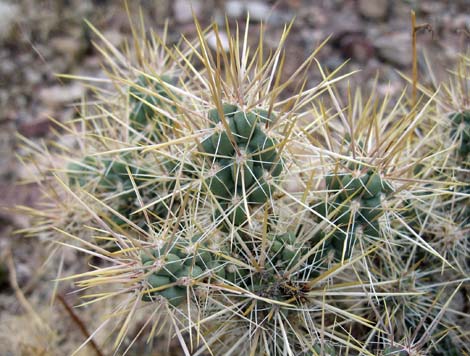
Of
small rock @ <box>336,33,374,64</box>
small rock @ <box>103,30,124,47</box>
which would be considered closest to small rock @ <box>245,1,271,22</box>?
small rock @ <box>336,33,374,64</box>

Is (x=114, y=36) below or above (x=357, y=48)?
above

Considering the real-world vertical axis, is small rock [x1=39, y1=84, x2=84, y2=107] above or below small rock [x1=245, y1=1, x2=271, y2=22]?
below

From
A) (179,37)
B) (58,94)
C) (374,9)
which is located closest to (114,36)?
(179,37)

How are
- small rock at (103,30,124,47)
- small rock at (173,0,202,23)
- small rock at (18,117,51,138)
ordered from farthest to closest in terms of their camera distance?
small rock at (173,0,202,23) < small rock at (103,30,124,47) < small rock at (18,117,51,138)

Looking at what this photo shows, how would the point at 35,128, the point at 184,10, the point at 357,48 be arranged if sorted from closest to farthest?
the point at 35,128 < the point at 357,48 < the point at 184,10

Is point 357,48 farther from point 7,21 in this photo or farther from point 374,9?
point 7,21

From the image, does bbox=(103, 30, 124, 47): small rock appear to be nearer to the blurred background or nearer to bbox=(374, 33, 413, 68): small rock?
the blurred background

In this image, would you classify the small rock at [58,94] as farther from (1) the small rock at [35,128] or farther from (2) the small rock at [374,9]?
(2) the small rock at [374,9]
